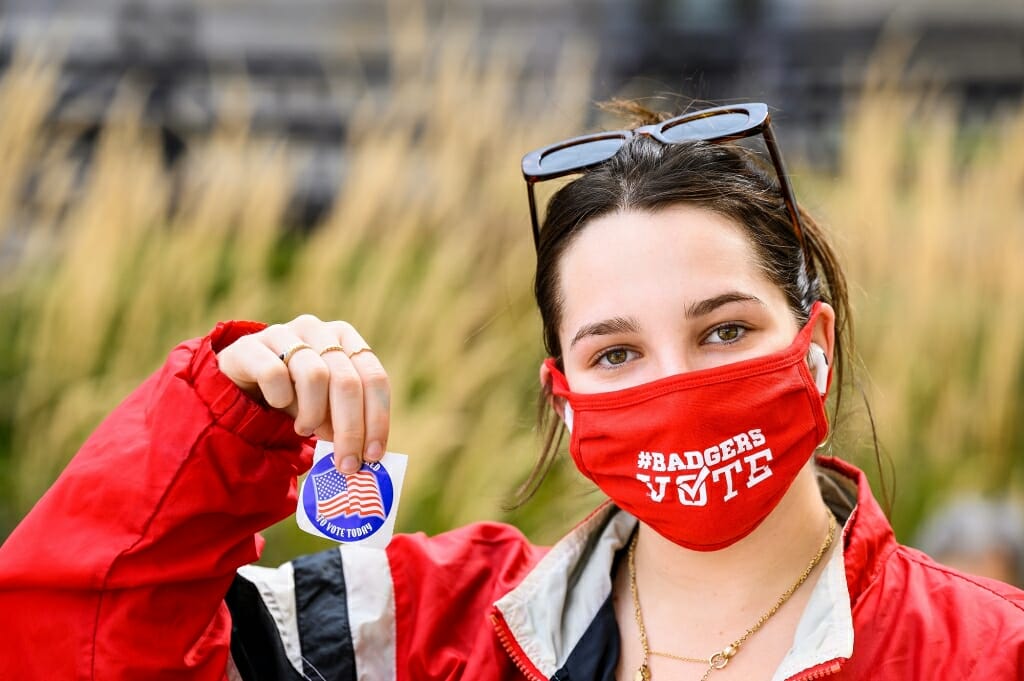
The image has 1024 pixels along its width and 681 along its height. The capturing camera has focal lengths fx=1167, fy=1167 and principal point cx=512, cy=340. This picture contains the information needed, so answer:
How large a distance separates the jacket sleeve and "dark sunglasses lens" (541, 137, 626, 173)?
663mm

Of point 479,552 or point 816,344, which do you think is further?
point 479,552

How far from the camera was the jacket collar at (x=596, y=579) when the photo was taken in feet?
6.01

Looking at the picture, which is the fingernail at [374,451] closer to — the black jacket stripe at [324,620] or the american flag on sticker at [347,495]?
the american flag on sticker at [347,495]

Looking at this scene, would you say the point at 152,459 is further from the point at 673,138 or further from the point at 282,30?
the point at 282,30

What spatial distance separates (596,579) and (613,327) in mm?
504

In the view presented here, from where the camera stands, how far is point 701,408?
5.95 feet

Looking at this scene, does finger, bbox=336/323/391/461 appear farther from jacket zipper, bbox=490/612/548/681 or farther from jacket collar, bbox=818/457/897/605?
jacket collar, bbox=818/457/897/605

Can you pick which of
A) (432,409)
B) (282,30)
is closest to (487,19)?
(282,30)

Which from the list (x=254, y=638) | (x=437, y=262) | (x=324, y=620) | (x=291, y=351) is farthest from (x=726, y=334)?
(x=437, y=262)

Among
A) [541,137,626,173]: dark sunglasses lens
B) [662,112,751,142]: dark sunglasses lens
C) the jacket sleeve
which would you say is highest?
[662,112,751,142]: dark sunglasses lens

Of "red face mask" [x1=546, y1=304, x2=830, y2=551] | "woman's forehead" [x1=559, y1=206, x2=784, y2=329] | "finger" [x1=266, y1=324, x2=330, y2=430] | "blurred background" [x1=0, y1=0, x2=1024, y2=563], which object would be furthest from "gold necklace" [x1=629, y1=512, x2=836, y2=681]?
"blurred background" [x1=0, y1=0, x2=1024, y2=563]

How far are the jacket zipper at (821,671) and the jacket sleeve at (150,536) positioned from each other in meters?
0.87

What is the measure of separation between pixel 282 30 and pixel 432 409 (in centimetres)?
594

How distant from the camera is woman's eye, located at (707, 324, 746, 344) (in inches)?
74.5
